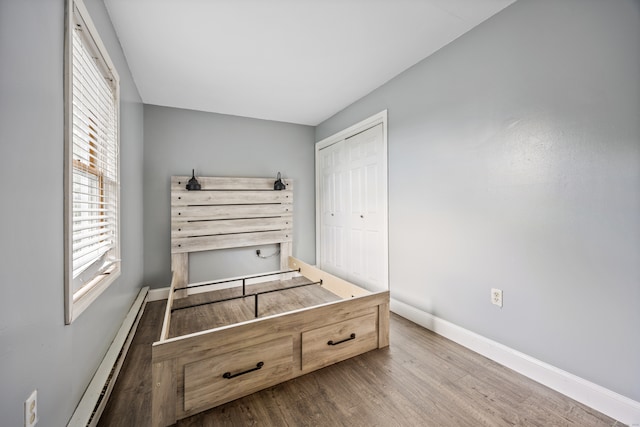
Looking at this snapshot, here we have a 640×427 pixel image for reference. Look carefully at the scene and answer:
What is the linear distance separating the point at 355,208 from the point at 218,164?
192 centimetres

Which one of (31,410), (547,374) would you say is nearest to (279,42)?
(31,410)

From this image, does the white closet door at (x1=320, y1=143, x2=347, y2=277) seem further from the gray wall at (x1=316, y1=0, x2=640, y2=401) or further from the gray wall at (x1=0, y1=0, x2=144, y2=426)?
the gray wall at (x1=0, y1=0, x2=144, y2=426)

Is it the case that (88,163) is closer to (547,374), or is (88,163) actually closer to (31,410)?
(31,410)

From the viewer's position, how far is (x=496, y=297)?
1883 millimetres

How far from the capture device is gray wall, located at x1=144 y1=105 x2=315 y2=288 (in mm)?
3352

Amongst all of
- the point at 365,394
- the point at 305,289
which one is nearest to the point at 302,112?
the point at 305,289

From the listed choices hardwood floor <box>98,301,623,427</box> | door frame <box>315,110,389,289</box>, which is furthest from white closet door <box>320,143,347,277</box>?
hardwood floor <box>98,301,623,427</box>

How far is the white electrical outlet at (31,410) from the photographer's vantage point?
883mm

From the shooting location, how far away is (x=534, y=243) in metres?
1.69

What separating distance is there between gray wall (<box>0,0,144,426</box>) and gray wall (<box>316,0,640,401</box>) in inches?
93.3

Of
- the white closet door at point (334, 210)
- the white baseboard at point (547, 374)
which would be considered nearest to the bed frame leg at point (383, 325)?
the white baseboard at point (547, 374)

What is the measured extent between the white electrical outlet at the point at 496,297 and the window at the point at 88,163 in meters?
2.39

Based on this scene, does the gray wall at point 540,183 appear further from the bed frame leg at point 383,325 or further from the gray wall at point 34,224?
the gray wall at point 34,224

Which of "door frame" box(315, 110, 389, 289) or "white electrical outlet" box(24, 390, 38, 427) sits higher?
"door frame" box(315, 110, 389, 289)
